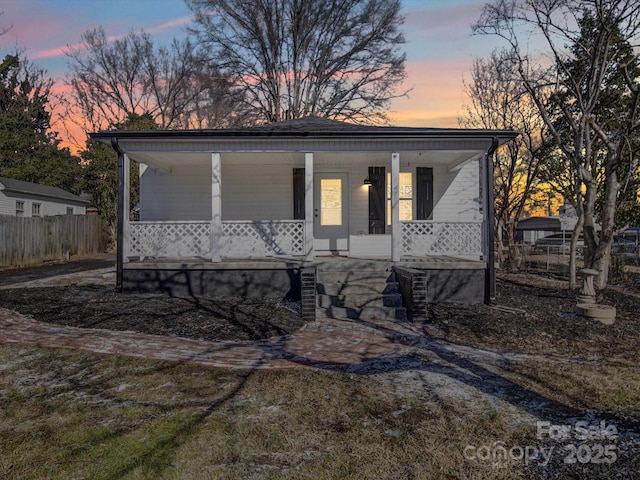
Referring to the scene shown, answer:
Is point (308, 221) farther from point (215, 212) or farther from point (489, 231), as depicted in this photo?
point (489, 231)

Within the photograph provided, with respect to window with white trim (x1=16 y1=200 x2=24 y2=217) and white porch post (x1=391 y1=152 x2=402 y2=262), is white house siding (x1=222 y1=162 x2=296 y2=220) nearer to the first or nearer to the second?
white porch post (x1=391 y1=152 x2=402 y2=262)

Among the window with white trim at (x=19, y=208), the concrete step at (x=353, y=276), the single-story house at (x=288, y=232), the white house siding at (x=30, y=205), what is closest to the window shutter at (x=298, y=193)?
the single-story house at (x=288, y=232)

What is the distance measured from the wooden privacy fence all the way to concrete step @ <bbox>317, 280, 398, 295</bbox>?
15.3 m

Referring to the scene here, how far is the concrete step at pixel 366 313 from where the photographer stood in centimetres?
801

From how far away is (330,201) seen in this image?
40.8 feet

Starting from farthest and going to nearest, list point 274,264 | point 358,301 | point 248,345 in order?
point 274,264 → point 358,301 → point 248,345

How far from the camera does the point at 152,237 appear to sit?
9.93m

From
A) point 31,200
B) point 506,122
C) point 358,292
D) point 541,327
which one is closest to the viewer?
point 541,327

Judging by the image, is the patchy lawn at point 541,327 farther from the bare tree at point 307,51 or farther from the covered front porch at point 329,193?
the bare tree at point 307,51

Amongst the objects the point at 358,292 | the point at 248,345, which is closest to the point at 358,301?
the point at 358,292

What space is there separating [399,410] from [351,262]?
20.0ft

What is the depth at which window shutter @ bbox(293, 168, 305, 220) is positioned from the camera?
12.4 m

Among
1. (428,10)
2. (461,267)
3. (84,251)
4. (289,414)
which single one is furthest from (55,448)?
(84,251)

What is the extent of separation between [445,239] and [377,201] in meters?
2.65
